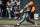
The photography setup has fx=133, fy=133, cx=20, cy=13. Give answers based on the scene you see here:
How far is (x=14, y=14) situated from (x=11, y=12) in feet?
1.50

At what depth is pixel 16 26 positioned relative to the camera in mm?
8367

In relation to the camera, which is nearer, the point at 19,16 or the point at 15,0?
the point at 19,16

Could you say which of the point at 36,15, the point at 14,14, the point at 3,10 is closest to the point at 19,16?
the point at 14,14

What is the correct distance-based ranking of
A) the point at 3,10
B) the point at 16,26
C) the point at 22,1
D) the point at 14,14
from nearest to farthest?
the point at 16,26
the point at 22,1
the point at 14,14
the point at 3,10

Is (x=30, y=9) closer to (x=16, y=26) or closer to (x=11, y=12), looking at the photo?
(x=16, y=26)

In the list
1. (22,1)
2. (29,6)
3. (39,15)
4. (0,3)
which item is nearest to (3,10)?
(0,3)

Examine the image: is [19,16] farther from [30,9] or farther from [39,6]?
[30,9]

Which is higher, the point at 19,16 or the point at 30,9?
the point at 30,9

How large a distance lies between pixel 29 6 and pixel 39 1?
13.9 ft

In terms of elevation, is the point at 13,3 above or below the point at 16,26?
above

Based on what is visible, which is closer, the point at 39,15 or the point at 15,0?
the point at 39,15

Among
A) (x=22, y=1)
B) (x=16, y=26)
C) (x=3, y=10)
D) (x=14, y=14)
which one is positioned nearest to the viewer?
(x=16, y=26)

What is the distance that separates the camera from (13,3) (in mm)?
13078

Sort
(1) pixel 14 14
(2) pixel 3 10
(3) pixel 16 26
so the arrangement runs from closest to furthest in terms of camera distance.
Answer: (3) pixel 16 26 → (1) pixel 14 14 → (2) pixel 3 10
